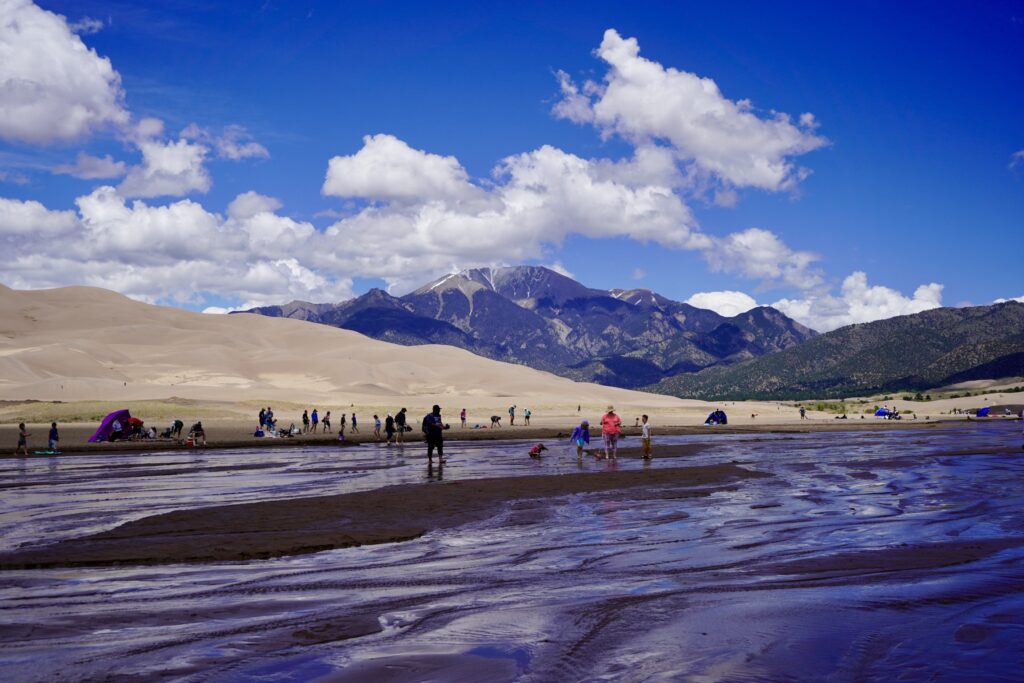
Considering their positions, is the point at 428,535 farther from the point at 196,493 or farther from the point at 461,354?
the point at 461,354

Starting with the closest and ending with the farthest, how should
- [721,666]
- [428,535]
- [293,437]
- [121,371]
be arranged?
[721,666], [428,535], [293,437], [121,371]

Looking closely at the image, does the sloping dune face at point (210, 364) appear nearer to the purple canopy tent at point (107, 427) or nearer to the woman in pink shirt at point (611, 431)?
the purple canopy tent at point (107, 427)

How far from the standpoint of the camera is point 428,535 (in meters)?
16.2

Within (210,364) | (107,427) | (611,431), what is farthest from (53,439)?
(210,364)

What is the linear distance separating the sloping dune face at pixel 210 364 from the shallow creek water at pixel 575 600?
286 feet

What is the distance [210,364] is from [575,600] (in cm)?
14118

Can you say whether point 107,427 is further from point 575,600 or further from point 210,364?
point 210,364

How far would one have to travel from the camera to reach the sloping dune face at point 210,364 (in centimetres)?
10600

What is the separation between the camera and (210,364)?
143625 millimetres

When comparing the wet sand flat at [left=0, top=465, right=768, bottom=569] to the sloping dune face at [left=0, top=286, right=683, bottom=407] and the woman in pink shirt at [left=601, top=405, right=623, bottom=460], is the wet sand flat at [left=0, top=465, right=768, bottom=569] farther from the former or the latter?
the sloping dune face at [left=0, top=286, right=683, bottom=407]

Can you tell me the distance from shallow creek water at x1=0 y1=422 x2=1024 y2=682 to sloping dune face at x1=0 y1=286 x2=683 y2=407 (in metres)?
87.2

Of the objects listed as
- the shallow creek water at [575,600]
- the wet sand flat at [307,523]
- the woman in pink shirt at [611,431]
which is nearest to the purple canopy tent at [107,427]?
the woman in pink shirt at [611,431]

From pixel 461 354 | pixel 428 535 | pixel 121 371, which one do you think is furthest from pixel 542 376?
pixel 428 535

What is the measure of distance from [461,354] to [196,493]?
6595 inches
